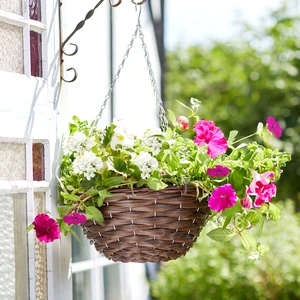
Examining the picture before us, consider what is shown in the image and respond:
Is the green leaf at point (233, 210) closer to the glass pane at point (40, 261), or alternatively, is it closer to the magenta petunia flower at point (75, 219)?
the magenta petunia flower at point (75, 219)

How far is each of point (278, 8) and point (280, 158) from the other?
5.92 m

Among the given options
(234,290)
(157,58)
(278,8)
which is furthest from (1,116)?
(278,8)

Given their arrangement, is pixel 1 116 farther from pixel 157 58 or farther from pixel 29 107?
pixel 157 58

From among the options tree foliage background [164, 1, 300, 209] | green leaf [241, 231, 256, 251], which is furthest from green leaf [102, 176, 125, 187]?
tree foliage background [164, 1, 300, 209]

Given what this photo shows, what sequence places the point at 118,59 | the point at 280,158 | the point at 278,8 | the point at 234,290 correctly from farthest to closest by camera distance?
the point at 278,8 → the point at 234,290 → the point at 118,59 → the point at 280,158

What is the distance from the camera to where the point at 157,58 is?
131 inches

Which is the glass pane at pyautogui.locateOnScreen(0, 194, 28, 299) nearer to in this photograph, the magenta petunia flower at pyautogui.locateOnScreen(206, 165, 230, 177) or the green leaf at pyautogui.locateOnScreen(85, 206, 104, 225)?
the green leaf at pyautogui.locateOnScreen(85, 206, 104, 225)

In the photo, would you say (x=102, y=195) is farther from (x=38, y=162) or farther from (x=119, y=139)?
(x=38, y=162)

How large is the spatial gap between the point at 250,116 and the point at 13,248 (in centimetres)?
544

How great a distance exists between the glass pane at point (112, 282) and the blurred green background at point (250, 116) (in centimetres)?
82

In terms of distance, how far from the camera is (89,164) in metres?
1.47

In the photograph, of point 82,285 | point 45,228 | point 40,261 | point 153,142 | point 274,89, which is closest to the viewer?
point 45,228

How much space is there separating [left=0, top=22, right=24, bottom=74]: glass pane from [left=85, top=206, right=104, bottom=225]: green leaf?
0.39 meters

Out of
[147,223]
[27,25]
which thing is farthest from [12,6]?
[147,223]
